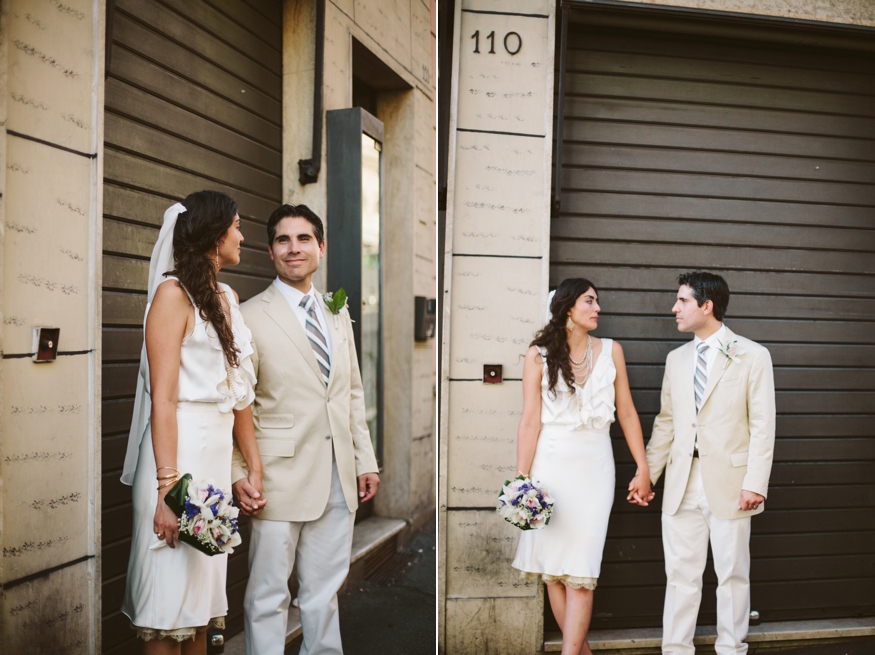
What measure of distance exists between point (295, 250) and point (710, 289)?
2339 mm

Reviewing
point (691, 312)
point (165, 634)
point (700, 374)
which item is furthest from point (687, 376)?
point (165, 634)

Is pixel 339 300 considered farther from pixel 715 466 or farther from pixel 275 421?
pixel 715 466

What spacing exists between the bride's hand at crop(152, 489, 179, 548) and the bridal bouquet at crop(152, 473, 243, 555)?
0.12 feet

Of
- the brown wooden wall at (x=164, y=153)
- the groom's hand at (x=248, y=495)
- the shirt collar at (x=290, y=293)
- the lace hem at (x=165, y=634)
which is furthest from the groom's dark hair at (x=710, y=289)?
the lace hem at (x=165, y=634)

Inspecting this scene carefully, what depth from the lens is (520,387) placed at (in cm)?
431

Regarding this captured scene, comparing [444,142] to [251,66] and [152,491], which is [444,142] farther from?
[152,491]

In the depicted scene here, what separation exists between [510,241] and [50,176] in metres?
2.49

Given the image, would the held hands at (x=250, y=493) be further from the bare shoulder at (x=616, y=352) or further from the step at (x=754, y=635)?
the step at (x=754, y=635)

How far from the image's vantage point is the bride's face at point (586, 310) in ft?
12.7

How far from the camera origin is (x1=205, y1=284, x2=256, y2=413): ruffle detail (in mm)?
2775

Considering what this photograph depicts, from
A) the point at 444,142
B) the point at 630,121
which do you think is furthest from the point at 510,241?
the point at 630,121

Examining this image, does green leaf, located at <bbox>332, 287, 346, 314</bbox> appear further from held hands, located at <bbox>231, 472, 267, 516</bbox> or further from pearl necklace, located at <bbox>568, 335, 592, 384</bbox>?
pearl necklace, located at <bbox>568, 335, 592, 384</bbox>

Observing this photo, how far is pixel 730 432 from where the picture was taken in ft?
12.9

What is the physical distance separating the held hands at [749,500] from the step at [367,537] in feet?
8.99
